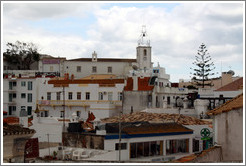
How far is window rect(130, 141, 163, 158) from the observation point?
26.5 meters

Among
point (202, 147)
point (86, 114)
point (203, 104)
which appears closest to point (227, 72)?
point (203, 104)

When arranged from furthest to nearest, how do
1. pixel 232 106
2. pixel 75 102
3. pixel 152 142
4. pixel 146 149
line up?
1. pixel 75 102
2. pixel 152 142
3. pixel 146 149
4. pixel 232 106

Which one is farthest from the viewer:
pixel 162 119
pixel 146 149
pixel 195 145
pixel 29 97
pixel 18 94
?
pixel 18 94

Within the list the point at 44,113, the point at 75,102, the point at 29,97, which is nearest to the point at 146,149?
the point at 75,102

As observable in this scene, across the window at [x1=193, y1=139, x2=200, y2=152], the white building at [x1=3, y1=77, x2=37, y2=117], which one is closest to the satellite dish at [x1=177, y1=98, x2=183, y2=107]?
the window at [x1=193, y1=139, x2=200, y2=152]

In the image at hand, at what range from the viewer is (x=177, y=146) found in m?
29.7

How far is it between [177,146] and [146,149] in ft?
11.3

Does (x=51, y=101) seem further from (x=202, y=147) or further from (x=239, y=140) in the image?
(x=239, y=140)

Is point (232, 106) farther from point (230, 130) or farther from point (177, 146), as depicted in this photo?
point (177, 146)

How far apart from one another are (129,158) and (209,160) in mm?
7641

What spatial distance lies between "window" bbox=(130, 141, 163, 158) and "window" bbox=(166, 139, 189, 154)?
0.78m

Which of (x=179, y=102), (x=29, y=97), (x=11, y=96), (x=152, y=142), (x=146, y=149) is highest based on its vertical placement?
(x=11, y=96)

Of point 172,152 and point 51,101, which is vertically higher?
point 51,101

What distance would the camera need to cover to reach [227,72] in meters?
59.5
